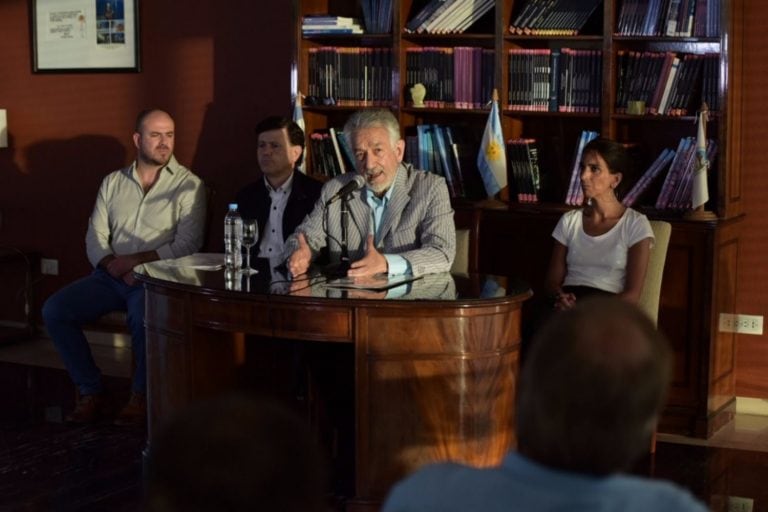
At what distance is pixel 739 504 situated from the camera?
4023 millimetres

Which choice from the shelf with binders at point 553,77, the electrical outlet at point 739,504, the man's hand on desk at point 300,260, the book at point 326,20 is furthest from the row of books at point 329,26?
the electrical outlet at point 739,504

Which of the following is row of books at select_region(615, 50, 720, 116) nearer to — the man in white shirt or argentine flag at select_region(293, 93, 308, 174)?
argentine flag at select_region(293, 93, 308, 174)

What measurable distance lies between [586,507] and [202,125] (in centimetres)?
515

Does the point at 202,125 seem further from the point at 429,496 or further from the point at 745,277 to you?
the point at 429,496

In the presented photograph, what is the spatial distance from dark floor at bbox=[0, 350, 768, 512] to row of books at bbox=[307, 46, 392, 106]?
178cm

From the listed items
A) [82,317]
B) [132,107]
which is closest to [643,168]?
[82,317]

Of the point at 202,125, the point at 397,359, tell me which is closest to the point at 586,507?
the point at 397,359

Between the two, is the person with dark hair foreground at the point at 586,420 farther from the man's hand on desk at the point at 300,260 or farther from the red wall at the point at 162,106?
the red wall at the point at 162,106

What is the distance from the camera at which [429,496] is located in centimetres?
134

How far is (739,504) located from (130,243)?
2805mm

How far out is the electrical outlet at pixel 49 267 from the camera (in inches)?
263

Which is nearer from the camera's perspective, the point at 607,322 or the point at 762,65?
the point at 607,322

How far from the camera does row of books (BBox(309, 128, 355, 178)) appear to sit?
→ 5.65 metres

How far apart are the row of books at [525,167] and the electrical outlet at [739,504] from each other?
170cm
